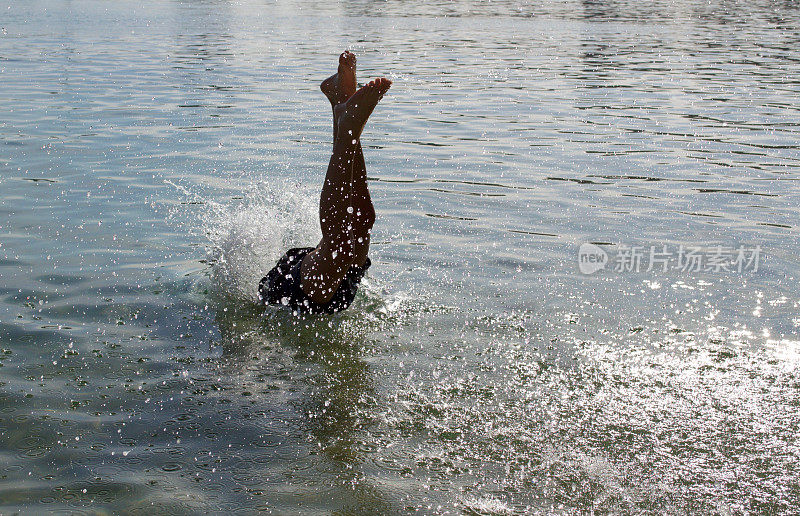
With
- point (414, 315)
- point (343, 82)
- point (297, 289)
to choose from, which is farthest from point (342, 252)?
point (343, 82)

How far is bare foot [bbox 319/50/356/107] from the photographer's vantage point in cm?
662

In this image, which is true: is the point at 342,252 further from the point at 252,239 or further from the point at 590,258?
the point at 590,258

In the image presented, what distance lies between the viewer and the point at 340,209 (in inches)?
245

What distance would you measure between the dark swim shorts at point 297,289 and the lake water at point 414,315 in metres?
0.20

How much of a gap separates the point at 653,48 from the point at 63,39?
21.2 metres

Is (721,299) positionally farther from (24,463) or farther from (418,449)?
(24,463)

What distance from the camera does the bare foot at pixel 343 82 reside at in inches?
261

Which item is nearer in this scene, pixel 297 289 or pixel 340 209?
pixel 340 209

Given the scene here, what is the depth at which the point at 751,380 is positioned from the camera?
568 cm

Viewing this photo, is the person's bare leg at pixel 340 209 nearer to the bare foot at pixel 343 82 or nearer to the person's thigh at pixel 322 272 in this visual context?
the person's thigh at pixel 322 272

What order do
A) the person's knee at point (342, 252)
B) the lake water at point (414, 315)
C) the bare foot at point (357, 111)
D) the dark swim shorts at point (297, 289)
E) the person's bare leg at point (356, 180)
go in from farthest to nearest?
the dark swim shorts at point (297, 289) < the person's bare leg at point (356, 180) < the person's knee at point (342, 252) < the bare foot at point (357, 111) < the lake water at point (414, 315)

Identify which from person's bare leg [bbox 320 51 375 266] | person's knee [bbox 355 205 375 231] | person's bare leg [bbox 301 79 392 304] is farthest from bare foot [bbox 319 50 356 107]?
person's knee [bbox 355 205 375 231]

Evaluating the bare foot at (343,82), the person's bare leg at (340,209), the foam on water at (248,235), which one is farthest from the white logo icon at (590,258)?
the bare foot at (343,82)

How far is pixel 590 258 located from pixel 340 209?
3.38 m
